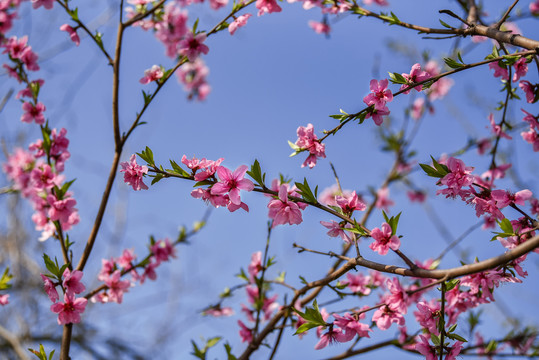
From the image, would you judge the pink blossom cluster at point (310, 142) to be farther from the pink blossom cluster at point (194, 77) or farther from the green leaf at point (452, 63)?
the pink blossom cluster at point (194, 77)

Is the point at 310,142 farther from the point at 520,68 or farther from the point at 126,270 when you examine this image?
the point at 126,270

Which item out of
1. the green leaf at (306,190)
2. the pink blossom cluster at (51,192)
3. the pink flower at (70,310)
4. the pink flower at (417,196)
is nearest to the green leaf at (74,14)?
the pink blossom cluster at (51,192)

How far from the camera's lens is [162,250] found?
2.79 m

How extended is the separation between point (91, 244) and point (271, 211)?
1.10m

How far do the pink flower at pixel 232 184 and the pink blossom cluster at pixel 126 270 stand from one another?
116 centimetres

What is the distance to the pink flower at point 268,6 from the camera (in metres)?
2.35

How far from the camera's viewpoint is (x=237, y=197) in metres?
1.50

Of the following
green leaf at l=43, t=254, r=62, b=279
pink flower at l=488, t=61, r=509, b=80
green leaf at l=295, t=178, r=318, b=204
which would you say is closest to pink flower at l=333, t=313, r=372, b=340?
green leaf at l=295, t=178, r=318, b=204

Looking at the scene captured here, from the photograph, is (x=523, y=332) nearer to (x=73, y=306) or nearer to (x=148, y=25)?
(x=73, y=306)

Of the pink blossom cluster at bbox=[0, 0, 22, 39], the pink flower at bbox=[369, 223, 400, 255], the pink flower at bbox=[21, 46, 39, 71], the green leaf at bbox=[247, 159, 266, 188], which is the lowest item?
the pink flower at bbox=[369, 223, 400, 255]

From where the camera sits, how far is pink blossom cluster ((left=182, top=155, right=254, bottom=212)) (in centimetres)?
150

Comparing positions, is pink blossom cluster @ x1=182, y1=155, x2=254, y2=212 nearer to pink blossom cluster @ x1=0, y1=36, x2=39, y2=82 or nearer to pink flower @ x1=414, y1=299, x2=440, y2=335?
pink flower @ x1=414, y1=299, x2=440, y2=335

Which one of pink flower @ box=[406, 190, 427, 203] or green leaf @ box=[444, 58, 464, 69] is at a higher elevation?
pink flower @ box=[406, 190, 427, 203]

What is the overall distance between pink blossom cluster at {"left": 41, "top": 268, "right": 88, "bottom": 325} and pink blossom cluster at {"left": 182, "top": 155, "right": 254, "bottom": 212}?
713 millimetres
